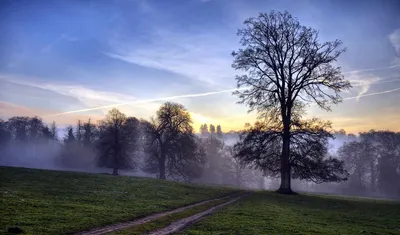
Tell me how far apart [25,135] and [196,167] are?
12394cm

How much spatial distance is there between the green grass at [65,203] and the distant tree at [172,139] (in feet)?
114

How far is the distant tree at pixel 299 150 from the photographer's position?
37.9 metres

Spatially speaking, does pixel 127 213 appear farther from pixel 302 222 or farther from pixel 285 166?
pixel 285 166

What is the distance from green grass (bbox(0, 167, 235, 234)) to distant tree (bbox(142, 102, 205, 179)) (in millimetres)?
34617

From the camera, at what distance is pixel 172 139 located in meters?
69.6

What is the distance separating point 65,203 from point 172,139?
48689 millimetres

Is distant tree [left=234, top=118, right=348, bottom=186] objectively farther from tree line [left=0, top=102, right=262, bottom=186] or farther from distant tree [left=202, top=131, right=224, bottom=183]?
distant tree [left=202, top=131, right=224, bottom=183]

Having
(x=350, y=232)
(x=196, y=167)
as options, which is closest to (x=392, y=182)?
(x=196, y=167)

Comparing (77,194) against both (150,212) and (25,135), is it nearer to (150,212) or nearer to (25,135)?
(150,212)

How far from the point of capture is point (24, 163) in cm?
14562

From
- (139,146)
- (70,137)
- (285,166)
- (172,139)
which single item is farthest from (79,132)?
(285,166)

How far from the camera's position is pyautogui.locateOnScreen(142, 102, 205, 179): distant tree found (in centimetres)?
6962

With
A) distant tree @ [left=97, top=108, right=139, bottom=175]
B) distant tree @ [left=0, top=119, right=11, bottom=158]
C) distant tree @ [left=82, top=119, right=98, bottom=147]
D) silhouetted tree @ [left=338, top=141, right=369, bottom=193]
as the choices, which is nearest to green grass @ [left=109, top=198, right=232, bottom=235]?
distant tree @ [left=97, top=108, right=139, bottom=175]

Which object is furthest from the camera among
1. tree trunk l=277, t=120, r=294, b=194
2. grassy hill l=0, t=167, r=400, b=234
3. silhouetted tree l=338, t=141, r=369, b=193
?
silhouetted tree l=338, t=141, r=369, b=193
